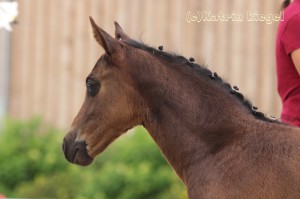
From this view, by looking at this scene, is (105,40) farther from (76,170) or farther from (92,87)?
(76,170)

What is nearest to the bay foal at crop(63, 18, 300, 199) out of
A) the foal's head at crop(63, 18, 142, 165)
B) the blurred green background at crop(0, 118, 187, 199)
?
the foal's head at crop(63, 18, 142, 165)

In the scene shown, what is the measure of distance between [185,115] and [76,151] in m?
0.62

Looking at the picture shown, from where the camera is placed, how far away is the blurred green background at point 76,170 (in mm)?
8516

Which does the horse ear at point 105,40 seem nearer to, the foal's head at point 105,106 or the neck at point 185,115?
the foal's head at point 105,106

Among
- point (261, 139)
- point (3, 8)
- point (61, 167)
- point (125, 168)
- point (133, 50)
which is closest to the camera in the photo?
point (261, 139)

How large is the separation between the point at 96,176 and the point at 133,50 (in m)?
4.22

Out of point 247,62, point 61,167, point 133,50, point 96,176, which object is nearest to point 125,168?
point 96,176

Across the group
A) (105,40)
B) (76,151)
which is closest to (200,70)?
(105,40)

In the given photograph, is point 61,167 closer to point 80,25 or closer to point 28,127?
point 28,127

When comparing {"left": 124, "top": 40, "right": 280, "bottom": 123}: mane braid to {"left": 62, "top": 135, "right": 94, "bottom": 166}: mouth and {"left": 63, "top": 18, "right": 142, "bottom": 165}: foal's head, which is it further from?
{"left": 62, "top": 135, "right": 94, "bottom": 166}: mouth

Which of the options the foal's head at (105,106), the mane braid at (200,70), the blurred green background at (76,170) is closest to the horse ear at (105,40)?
the foal's head at (105,106)

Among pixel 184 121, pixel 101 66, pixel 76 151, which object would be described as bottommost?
pixel 76 151

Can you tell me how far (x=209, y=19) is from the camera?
9125 mm

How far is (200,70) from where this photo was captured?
4.68 m
